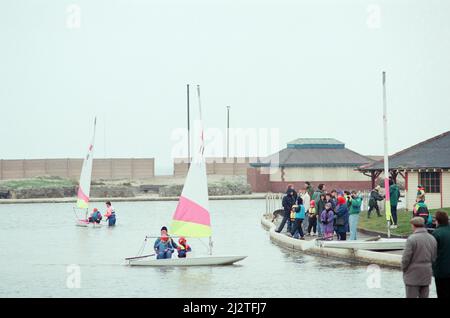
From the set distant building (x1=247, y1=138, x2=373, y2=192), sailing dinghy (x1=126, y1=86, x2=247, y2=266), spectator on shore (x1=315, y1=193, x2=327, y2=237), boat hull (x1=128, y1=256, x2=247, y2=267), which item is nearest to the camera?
boat hull (x1=128, y1=256, x2=247, y2=267)

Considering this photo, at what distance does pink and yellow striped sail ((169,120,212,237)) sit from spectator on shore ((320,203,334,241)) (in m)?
4.36

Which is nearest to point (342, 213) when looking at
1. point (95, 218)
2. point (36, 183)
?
point (95, 218)

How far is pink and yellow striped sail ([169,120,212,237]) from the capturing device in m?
30.6

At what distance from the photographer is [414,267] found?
635 inches

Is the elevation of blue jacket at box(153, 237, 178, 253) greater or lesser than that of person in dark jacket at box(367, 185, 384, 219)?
lesser

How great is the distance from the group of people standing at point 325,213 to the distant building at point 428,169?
6862mm

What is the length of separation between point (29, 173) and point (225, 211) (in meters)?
45.8

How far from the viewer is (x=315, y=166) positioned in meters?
88.6

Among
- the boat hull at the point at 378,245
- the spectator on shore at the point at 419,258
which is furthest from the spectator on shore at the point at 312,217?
Result: the spectator on shore at the point at 419,258

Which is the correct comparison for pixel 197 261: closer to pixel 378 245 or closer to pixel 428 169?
pixel 378 245

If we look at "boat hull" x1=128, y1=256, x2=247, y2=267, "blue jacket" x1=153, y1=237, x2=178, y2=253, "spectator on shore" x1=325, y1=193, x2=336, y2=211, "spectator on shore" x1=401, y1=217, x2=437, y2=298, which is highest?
"spectator on shore" x1=325, y1=193, x2=336, y2=211

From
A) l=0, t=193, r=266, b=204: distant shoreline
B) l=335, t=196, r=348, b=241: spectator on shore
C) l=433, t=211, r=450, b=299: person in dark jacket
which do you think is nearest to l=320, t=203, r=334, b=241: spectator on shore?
l=335, t=196, r=348, b=241: spectator on shore

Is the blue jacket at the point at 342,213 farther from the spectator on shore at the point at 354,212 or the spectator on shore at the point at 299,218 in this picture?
the spectator on shore at the point at 299,218

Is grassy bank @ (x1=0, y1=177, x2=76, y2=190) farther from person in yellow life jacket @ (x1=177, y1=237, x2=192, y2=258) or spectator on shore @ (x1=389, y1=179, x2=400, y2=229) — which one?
person in yellow life jacket @ (x1=177, y1=237, x2=192, y2=258)
